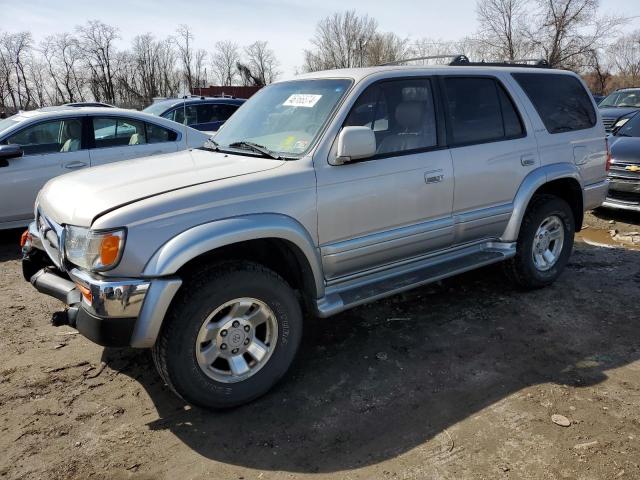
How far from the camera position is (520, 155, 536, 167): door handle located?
420 centimetres

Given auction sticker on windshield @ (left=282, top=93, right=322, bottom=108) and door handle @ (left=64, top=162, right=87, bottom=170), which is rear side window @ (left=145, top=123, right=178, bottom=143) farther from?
auction sticker on windshield @ (left=282, top=93, right=322, bottom=108)

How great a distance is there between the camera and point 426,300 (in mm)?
4520

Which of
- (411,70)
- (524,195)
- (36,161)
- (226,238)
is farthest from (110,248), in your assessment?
(36,161)

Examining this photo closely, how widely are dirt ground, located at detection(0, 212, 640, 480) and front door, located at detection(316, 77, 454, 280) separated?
70 centimetres

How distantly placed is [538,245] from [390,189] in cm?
195

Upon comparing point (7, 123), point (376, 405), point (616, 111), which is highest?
point (7, 123)

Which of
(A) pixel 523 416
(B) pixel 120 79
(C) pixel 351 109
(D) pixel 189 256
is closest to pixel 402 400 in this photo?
(A) pixel 523 416

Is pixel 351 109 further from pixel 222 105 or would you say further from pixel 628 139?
pixel 222 105

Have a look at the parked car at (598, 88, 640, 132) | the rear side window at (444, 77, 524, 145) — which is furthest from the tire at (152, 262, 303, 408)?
the parked car at (598, 88, 640, 132)

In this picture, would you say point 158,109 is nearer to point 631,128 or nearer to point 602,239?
point 602,239

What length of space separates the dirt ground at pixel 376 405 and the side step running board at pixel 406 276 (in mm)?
476

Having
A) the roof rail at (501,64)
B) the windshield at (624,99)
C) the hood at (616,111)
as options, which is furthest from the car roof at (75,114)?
the windshield at (624,99)

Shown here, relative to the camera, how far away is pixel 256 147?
135 inches

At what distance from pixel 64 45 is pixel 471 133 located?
51.2 metres
